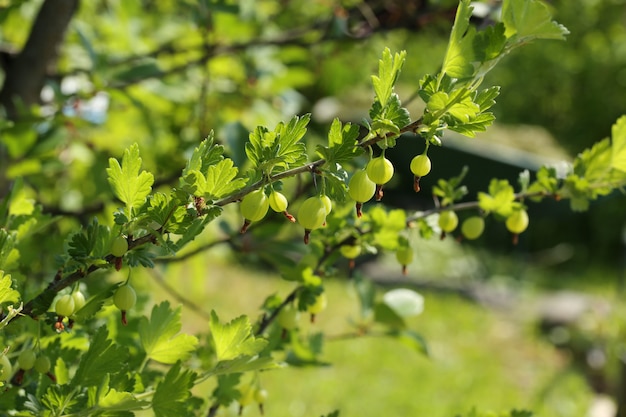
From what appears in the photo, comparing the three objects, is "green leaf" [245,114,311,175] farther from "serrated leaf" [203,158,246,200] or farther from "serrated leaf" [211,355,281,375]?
"serrated leaf" [211,355,281,375]

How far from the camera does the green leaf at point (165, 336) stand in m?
0.60

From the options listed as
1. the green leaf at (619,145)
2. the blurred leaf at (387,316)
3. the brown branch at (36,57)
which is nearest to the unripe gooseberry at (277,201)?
the green leaf at (619,145)

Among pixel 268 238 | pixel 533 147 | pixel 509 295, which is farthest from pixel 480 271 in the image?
pixel 268 238

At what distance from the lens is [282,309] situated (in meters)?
0.75

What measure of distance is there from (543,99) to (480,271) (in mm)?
2813

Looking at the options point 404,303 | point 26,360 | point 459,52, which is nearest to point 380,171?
point 459,52

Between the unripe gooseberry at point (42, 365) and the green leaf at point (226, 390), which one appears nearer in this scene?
the unripe gooseberry at point (42, 365)

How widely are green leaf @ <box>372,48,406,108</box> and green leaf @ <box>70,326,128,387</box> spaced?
0.89 ft

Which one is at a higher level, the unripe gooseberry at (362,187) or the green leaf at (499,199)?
the unripe gooseberry at (362,187)

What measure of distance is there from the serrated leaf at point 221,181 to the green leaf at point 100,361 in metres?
0.15

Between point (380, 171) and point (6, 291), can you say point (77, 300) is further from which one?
point (380, 171)

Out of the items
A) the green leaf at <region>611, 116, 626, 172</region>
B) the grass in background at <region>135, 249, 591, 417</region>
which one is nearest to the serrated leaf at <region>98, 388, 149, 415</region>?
the green leaf at <region>611, 116, 626, 172</region>

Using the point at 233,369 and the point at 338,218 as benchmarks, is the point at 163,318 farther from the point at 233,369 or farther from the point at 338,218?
the point at 338,218

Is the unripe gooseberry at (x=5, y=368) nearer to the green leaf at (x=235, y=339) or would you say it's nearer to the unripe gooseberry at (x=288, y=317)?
the green leaf at (x=235, y=339)
